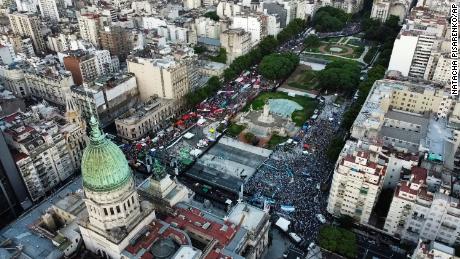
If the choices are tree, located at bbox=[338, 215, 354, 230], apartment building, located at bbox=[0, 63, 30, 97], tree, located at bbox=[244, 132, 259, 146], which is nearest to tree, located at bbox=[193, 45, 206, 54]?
tree, located at bbox=[244, 132, 259, 146]

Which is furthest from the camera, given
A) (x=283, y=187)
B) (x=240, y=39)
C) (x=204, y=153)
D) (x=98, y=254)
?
(x=240, y=39)

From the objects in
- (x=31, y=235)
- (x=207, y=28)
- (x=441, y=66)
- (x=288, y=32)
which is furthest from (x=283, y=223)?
(x=288, y=32)

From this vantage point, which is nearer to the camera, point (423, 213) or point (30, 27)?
point (423, 213)

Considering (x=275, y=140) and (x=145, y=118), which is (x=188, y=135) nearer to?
(x=145, y=118)

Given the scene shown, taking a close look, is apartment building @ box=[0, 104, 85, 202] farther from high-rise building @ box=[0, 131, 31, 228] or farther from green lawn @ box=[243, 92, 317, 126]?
green lawn @ box=[243, 92, 317, 126]

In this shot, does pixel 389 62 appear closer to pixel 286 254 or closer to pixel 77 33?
pixel 286 254

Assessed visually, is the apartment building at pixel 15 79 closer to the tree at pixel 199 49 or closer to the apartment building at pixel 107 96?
the apartment building at pixel 107 96

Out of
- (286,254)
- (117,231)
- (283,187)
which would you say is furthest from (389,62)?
(117,231)
